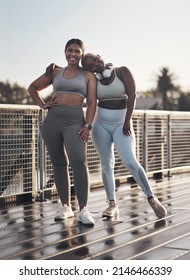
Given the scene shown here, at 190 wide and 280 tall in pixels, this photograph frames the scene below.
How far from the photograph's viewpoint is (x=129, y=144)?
4.03 metres

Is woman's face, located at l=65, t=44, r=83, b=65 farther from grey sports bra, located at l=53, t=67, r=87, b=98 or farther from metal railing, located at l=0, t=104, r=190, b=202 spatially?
metal railing, located at l=0, t=104, r=190, b=202

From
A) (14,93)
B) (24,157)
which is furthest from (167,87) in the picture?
(24,157)

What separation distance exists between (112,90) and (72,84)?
0.98 feet

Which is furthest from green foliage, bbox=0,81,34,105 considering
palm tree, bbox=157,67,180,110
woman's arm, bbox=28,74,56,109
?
woman's arm, bbox=28,74,56,109

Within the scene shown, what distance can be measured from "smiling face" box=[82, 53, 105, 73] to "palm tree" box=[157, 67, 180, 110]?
50966 mm

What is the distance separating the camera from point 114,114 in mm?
3977

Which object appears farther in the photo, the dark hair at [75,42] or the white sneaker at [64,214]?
the white sneaker at [64,214]

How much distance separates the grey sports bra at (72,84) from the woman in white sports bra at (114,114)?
13 centimetres

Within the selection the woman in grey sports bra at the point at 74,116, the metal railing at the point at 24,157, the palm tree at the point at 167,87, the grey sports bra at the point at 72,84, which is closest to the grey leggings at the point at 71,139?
the woman in grey sports bra at the point at 74,116

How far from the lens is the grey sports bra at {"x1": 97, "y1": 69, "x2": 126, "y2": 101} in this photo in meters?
3.94

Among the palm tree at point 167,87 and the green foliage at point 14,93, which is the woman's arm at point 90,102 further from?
the palm tree at point 167,87

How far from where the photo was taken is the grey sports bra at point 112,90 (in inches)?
155
